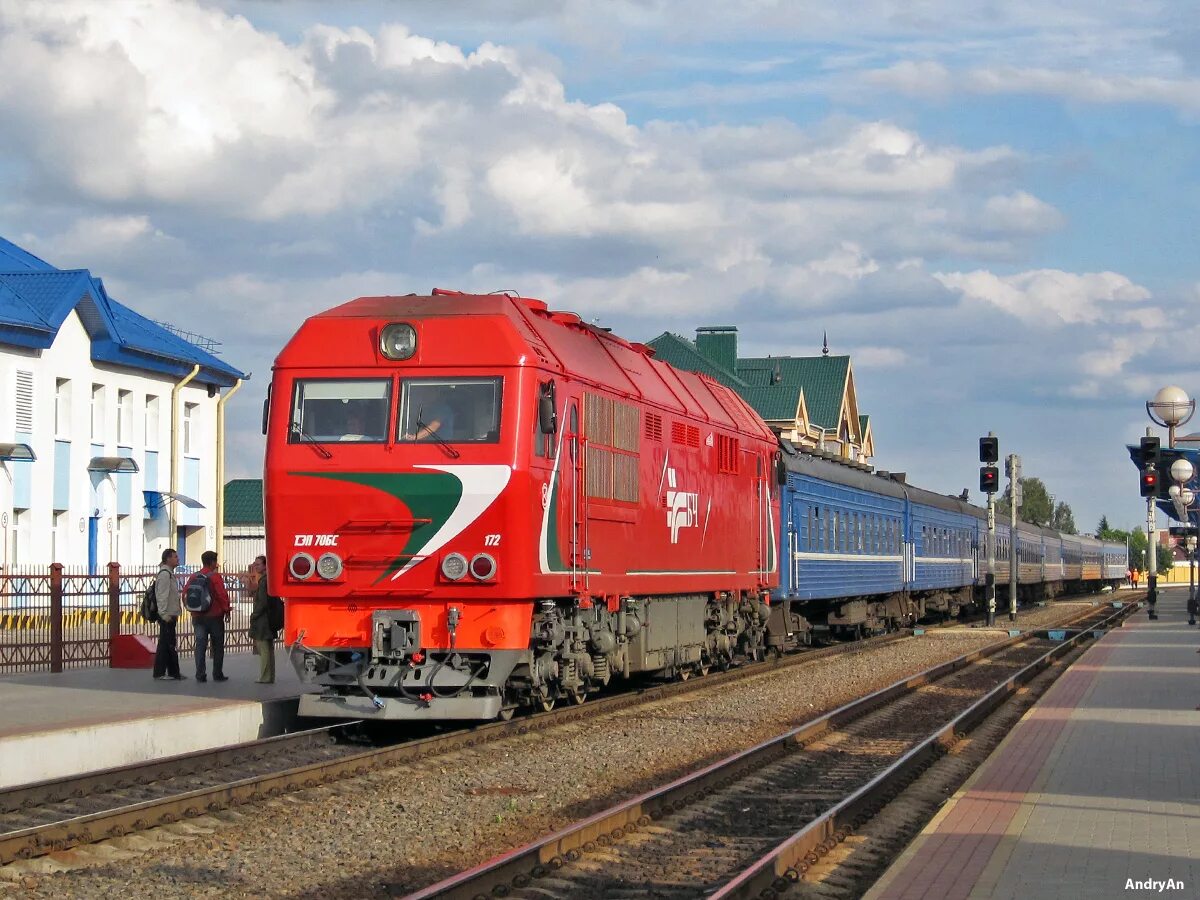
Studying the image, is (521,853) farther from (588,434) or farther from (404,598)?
(588,434)

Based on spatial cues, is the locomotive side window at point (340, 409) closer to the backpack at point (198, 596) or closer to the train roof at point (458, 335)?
the train roof at point (458, 335)

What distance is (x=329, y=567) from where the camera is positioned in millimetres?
14820

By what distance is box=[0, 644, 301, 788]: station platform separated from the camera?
43.0ft

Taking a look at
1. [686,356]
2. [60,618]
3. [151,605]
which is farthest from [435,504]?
[686,356]

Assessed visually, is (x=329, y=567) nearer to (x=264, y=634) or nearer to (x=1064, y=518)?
(x=264, y=634)

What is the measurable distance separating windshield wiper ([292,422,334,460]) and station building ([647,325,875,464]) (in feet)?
180

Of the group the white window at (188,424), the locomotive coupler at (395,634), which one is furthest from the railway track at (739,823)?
the white window at (188,424)

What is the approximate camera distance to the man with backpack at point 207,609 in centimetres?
1878

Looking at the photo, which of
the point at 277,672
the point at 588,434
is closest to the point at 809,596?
the point at 277,672

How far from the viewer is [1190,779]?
12250 mm

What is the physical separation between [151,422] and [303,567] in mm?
28595

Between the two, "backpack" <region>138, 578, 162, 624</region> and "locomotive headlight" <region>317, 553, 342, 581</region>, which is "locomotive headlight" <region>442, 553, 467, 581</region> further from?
"backpack" <region>138, 578, 162, 624</region>

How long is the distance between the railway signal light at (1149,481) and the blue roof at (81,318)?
24.2 m

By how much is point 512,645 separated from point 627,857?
5193 millimetres
